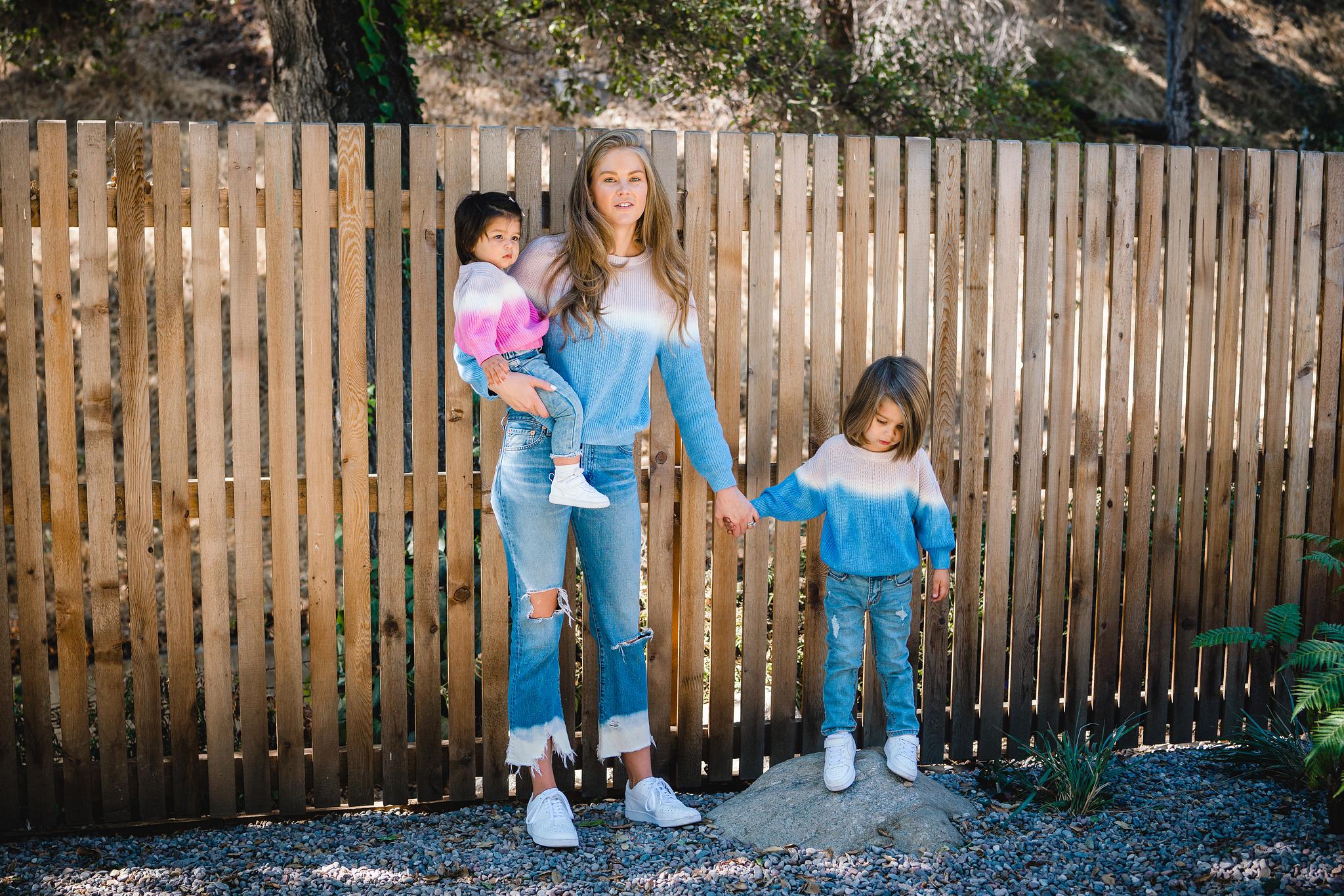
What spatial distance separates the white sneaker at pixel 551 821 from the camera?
10.8ft

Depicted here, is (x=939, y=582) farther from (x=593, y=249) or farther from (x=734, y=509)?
(x=593, y=249)

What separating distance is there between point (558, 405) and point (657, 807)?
53.5 inches

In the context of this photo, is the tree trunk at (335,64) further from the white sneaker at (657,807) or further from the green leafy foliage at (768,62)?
the white sneaker at (657,807)

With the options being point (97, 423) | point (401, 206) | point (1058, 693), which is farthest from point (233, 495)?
point (1058, 693)

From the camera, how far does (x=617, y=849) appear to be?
10.8 ft

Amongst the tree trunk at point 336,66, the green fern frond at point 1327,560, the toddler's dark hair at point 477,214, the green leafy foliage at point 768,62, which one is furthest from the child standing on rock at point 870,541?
the green leafy foliage at point 768,62

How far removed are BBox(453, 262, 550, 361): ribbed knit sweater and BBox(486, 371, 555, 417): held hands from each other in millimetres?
88

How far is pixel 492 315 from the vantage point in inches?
120

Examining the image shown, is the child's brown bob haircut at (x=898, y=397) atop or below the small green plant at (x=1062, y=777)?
atop

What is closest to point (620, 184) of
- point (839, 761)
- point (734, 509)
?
point (734, 509)

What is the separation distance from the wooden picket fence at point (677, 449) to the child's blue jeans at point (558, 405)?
1.76ft

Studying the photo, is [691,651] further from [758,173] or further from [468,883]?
[758,173]

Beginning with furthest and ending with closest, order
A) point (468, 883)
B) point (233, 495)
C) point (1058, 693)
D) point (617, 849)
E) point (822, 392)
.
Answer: point (1058, 693) → point (822, 392) → point (233, 495) → point (617, 849) → point (468, 883)

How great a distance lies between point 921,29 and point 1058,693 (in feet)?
24.1
